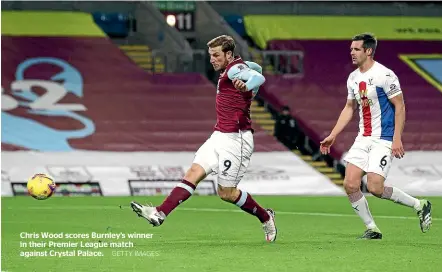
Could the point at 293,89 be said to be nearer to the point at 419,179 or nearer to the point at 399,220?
the point at 419,179

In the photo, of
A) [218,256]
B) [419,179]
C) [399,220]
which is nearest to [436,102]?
[419,179]

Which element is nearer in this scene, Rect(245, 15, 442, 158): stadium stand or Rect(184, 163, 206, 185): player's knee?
Rect(184, 163, 206, 185): player's knee

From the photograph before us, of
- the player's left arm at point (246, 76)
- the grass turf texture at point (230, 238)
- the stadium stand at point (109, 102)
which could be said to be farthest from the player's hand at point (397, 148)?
the stadium stand at point (109, 102)

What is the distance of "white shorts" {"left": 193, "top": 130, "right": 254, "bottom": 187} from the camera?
1141 centimetres

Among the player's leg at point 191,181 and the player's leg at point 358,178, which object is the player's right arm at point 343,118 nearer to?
the player's leg at point 358,178

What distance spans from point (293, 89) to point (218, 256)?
17.7m

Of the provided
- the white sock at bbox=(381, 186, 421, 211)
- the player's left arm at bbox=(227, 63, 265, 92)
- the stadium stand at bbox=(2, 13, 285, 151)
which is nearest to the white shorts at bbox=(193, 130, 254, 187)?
the player's left arm at bbox=(227, 63, 265, 92)

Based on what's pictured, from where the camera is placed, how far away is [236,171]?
11469 millimetres

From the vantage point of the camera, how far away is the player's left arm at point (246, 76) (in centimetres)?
1084

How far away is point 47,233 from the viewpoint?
1288cm

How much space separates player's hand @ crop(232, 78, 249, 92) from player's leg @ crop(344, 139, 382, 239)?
5.62ft

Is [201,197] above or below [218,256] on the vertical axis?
below

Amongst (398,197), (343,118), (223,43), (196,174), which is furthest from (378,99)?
(196,174)

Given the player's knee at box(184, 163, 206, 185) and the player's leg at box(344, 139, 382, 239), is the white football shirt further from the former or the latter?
the player's knee at box(184, 163, 206, 185)
